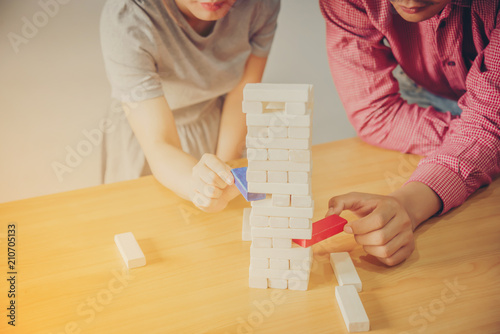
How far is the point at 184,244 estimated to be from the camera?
3.22ft

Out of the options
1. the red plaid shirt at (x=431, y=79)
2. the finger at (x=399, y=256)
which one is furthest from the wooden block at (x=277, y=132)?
the red plaid shirt at (x=431, y=79)

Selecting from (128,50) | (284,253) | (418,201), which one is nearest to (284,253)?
(284,253)

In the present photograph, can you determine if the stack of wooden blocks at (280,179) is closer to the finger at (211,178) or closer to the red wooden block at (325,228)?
the red wooden block at (325,228)

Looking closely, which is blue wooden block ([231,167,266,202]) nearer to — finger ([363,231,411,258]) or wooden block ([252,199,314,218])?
wooden block ([252,199,314,218])

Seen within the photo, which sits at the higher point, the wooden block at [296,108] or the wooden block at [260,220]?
the wooden block at [296,108]

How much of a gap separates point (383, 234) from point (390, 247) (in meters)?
0.03

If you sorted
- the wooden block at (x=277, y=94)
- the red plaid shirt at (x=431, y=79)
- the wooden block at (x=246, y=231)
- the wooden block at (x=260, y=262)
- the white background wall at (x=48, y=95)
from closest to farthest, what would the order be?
1. the wooden block at (x=277, y=94)
2. the wooden block at (x=260, y=262)
3. the wooden block at (x=246, y=231)
4. the red plaid shirt at (x=431, y=79)
5. the white background wall at (x=48, y=95)

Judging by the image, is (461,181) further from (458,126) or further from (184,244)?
(184,244)

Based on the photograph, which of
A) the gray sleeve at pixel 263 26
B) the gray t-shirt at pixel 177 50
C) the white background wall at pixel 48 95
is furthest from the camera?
the white background wall at pixel 48 95

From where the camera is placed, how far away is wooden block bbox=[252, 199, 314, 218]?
805 millimetres

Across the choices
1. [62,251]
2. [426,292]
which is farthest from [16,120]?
[426,292]

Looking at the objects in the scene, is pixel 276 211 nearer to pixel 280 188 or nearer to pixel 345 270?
pixel 280 188

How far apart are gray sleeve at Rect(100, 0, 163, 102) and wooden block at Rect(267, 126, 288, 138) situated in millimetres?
529

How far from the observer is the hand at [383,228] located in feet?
2.95
